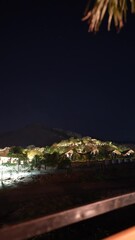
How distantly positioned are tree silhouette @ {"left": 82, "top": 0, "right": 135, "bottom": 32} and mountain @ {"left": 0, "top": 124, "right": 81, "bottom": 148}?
33.3 m

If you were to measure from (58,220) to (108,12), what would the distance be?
1740 millimetres

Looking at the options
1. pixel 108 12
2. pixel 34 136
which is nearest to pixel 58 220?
pixel 108 12

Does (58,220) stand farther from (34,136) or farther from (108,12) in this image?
(34,136)

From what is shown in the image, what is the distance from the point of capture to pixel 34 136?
40.4 metres

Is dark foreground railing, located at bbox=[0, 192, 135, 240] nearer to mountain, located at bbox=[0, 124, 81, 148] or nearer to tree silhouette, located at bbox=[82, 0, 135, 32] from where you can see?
tree silhouette, located at bbox=[82, 0, 135, 32]

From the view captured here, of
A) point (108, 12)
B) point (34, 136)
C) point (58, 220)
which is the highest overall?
point (34, 136)

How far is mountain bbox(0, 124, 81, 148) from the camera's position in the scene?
37750 mm

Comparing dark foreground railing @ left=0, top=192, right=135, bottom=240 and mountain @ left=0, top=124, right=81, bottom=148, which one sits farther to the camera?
mountain @ left=0, top=124, right=81, bottom=148

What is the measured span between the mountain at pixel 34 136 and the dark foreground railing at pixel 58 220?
32.9m

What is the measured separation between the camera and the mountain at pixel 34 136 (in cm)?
3775

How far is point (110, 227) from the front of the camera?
945cm

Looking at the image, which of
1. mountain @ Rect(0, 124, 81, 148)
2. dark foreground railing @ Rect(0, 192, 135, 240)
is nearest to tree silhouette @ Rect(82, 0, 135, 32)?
dark foreground railing @ Rect(0, 192, 135, 240)

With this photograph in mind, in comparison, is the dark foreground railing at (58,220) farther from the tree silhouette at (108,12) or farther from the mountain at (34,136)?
the mountain at (34,136)

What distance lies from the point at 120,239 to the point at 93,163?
17127 mm
